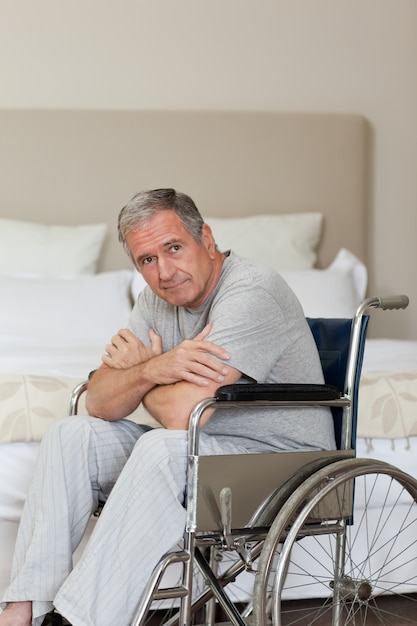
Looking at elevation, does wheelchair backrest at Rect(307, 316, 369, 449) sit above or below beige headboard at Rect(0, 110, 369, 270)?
below

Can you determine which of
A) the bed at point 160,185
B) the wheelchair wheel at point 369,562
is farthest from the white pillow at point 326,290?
the wheelchair wheel at point 369,562

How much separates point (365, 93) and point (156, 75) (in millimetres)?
1077

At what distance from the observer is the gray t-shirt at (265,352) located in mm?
2031

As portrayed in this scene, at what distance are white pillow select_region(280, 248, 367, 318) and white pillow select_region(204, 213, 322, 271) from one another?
15 centimetres

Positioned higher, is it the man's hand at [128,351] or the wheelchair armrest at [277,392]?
the man's hand at [128,351]

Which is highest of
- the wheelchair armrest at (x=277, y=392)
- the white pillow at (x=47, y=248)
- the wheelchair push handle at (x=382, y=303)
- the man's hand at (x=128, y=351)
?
the white pillow at (x=47, y=248)

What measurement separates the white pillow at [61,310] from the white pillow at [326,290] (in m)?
0.75

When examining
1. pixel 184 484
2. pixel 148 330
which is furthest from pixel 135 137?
pixel 184 484

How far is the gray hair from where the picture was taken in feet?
7.18

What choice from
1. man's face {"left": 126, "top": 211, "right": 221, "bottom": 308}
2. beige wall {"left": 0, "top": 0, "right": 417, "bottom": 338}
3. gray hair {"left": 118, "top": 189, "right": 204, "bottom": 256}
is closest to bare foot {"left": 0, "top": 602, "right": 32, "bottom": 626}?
man's face {"left": 126, "top": 211, "right": 221, "bottom": 308}

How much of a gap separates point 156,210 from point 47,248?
2.04 m

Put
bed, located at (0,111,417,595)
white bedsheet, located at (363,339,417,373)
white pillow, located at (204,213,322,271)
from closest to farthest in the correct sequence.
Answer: white bedsheet, located at (363,339,417,373)
bed, located at (0,111,417,595)
white pillow, located at (204,213,322,271)

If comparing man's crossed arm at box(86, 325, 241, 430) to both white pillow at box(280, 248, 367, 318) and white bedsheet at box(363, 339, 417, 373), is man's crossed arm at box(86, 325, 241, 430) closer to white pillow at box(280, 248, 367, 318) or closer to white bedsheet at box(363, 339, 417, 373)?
white bedsheet at box(363, 339, 417, 373)

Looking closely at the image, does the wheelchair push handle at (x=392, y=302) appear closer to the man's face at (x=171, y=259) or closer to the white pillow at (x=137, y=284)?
the man's face at (x=171, y=259)
